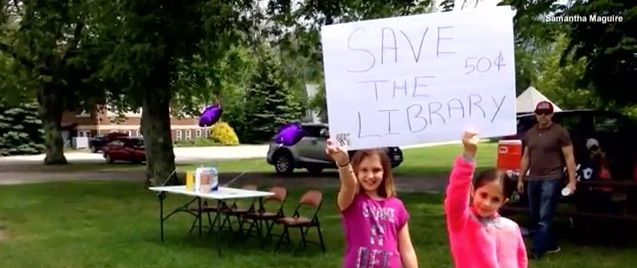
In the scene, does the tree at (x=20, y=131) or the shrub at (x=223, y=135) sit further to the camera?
the shrub at (x=223, y=135)

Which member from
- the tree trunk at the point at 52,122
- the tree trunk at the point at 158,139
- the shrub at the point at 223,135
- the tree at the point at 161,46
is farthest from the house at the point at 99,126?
the tree at the point at 161,46

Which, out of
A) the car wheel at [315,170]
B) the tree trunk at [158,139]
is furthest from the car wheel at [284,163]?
the tree trunk at [158,139]

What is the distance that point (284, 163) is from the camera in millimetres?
26219

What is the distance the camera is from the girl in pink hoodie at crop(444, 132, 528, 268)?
364cm

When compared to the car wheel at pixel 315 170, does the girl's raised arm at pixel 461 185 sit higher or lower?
higher

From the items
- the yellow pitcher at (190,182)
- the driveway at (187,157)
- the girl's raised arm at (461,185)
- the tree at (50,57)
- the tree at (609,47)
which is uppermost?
the tree at (50,57)

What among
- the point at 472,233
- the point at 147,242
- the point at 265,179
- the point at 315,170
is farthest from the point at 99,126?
the point at 472,233

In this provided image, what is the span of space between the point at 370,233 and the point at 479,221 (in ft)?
1.80

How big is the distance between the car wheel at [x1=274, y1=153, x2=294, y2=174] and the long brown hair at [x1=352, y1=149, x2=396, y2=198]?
2206 centimetres

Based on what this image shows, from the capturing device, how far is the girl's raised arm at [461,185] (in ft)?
11.7

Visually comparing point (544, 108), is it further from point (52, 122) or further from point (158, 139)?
point (52, 122)

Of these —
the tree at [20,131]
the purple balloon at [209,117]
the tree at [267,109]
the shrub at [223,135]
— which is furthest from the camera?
the shrub at [223,135]

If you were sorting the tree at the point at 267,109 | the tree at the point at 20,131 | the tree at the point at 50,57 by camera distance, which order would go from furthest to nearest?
the tree at the point at 267,109, the tree at the point at 20,131, the tree at the point at 50,57

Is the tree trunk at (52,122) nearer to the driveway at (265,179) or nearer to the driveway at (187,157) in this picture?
the driveway at (187,157)
